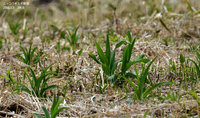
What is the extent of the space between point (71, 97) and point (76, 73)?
354 mm

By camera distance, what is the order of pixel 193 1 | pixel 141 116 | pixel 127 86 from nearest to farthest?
pixel 141 116
pixel 127 86
pixel 193 1

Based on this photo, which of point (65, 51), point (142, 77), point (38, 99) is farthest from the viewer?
point (65, 51)

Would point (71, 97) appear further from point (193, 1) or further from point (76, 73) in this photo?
point (193, 1)

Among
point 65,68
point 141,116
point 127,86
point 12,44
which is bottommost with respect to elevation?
point 141,116

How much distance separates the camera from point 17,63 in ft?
8.37

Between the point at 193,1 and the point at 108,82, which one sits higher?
the point at 193,1

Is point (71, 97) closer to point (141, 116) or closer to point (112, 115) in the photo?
point (112, 115)

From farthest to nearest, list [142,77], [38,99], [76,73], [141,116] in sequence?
[76,73], [38,99], [142,77], [141,116]

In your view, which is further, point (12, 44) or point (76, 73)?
point (12, 44)

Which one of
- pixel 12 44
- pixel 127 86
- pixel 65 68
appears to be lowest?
pixel 127 86

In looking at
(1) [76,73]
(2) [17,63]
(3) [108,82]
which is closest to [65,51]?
(2) [17,63]

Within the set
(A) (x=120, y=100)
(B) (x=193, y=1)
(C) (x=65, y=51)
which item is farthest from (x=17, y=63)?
(B) (x=193, y=1)

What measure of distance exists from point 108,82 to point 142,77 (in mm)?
347

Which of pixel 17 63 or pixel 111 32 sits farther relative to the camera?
pixel 111 32
